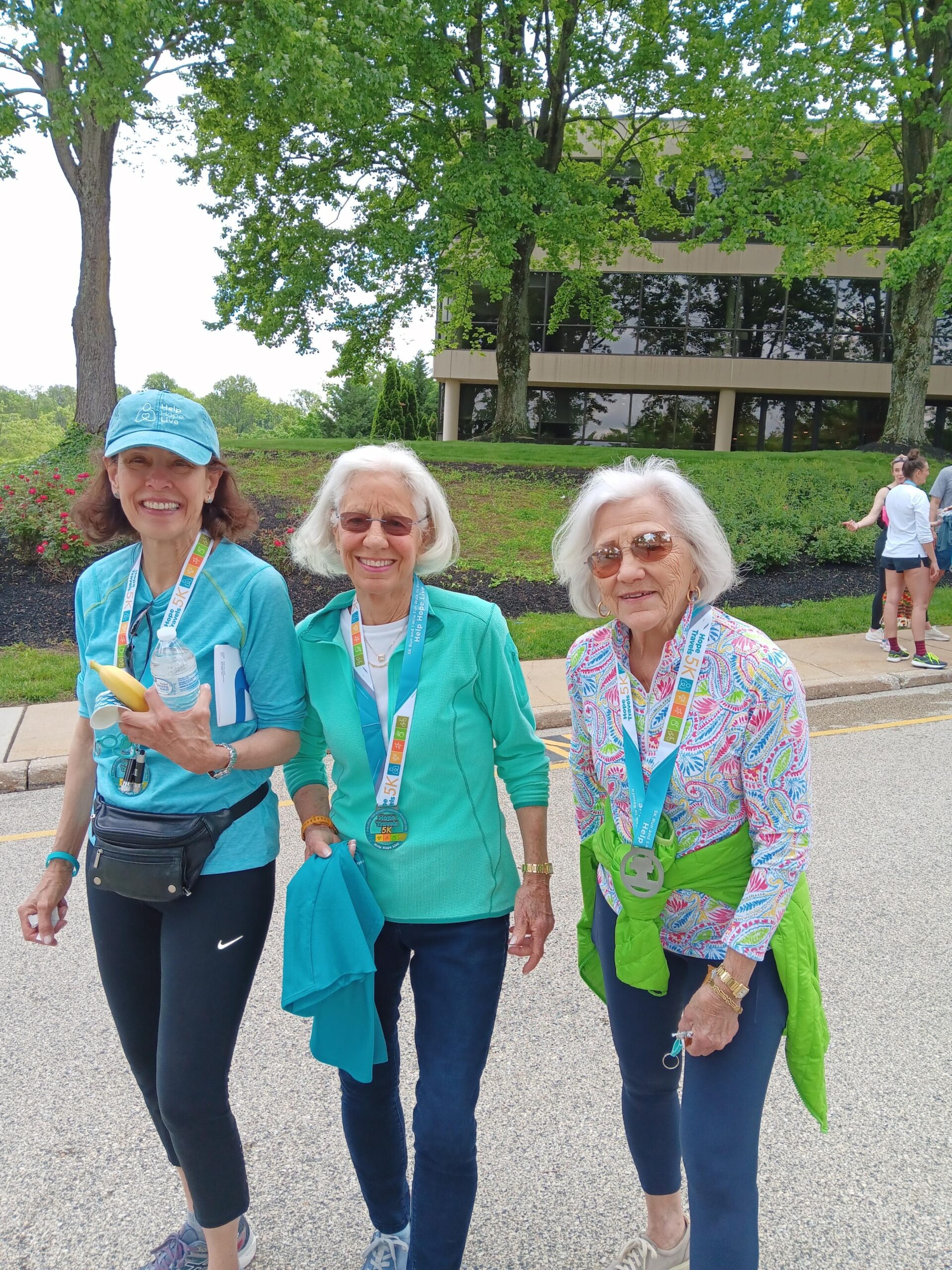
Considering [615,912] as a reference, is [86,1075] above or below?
below

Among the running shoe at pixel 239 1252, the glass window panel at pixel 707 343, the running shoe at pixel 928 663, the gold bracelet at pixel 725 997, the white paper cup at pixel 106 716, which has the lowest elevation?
the running shoe at pixel 239 1252

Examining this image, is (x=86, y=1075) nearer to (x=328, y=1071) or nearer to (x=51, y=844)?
(x=328, y=1071)

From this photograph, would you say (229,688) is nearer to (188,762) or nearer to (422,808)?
(188,762)

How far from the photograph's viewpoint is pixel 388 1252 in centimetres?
231

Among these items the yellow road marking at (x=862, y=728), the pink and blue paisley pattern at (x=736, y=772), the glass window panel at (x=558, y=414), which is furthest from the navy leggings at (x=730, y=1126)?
the glass window panel at (x=558, y=414)

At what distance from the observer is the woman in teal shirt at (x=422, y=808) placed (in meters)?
2.02

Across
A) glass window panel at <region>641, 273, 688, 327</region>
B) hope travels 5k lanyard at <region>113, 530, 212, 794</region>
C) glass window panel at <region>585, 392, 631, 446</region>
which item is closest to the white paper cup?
hope travels 5k lanyard at <region>113, 530, 212, 794</region>

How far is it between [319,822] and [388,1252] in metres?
1.14

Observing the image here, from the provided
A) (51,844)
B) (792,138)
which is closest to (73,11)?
(51,844)

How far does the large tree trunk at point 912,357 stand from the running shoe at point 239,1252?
22014mm

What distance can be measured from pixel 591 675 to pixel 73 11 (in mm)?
15335

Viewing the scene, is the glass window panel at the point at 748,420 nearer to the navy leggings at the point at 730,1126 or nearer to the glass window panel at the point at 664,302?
the glass window panel at the point at 664,302

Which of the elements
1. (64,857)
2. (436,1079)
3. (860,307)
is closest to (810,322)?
(860,307)

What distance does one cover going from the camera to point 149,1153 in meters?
2.82
